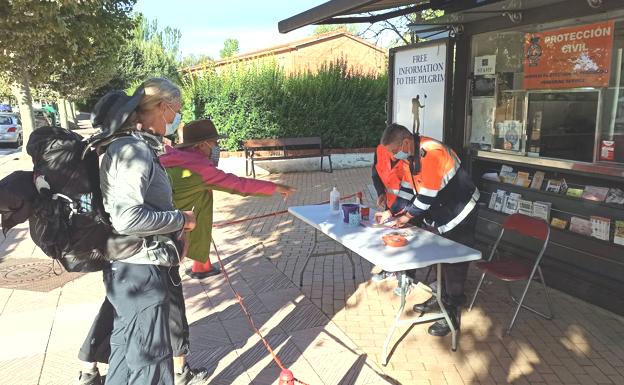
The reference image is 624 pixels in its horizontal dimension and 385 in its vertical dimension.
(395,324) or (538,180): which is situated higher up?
(538,180)

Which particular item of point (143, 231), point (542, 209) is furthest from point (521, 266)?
point (143, 231)

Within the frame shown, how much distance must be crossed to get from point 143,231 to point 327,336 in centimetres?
217

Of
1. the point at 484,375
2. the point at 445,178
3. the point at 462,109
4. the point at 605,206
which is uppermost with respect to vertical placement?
the point at 462,109

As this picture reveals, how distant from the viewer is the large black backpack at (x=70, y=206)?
216cm

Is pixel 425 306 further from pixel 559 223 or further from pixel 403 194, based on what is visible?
pixel 559 223

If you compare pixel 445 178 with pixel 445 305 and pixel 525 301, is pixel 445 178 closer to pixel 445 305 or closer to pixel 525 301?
pixel 445 305

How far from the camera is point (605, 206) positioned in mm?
4477

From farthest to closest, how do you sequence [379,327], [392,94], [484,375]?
1. [392,94]
2. [379,327]
3. [484,375]

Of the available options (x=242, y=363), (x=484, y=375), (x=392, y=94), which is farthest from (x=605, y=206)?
(x=242, y=363)

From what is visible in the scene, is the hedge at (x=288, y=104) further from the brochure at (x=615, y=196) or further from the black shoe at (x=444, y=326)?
the black shoe at (x=444, y=326)

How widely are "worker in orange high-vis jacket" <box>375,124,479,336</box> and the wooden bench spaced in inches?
332

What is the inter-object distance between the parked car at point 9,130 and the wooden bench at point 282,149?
14.3m

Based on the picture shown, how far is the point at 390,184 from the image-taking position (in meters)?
4.68

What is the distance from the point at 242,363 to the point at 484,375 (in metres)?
1.71
